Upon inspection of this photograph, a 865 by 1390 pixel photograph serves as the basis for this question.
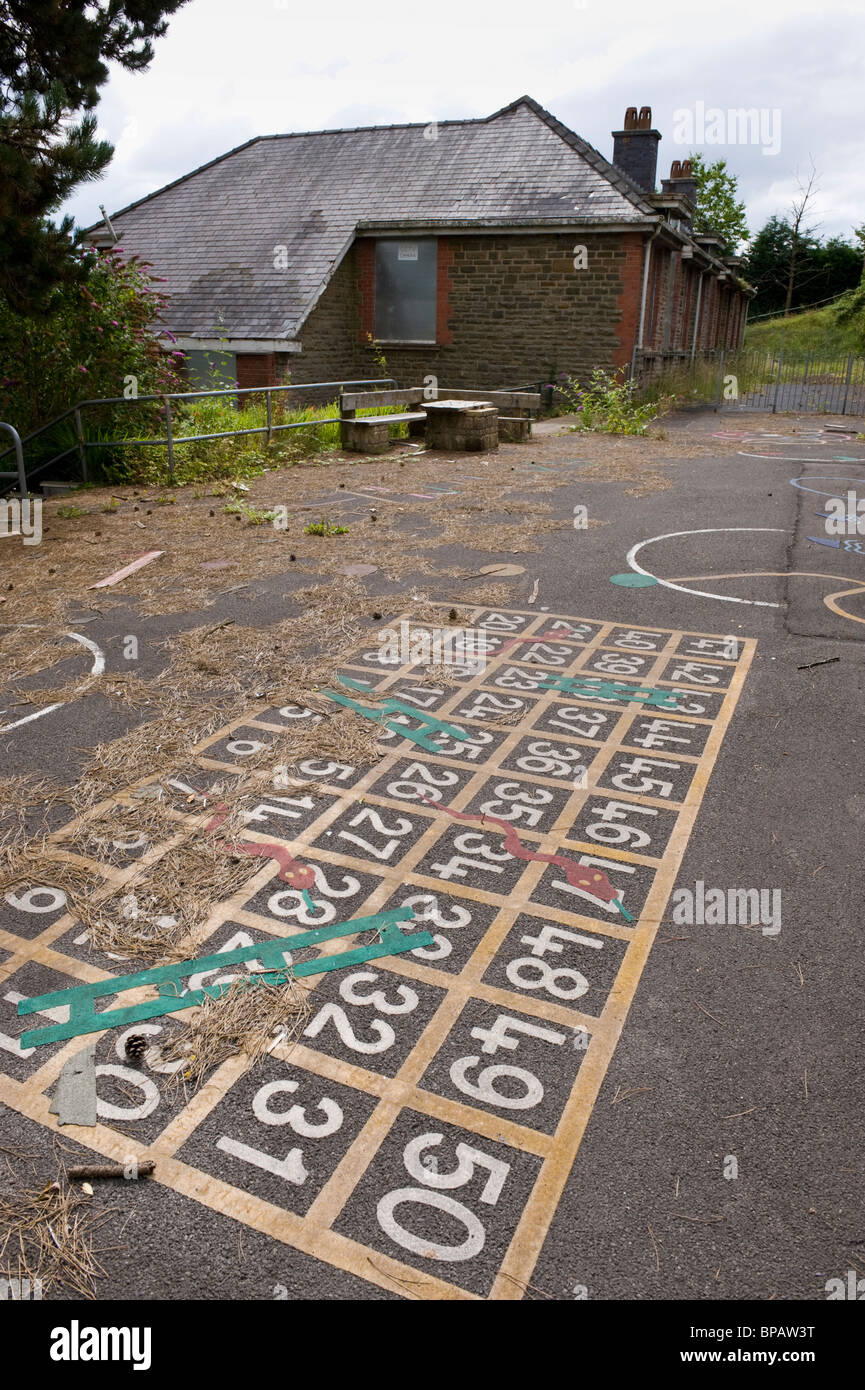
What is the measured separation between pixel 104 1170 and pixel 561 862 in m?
1.95

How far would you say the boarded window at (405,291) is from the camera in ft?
72.0

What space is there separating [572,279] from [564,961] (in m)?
20.1

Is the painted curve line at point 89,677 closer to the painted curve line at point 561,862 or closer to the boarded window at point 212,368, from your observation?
the painted curve line at point 561,862

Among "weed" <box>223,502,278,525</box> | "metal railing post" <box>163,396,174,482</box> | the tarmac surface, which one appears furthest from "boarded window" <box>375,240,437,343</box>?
the tarmac surface

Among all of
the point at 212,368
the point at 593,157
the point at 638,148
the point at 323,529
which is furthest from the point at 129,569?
the point at 638,148

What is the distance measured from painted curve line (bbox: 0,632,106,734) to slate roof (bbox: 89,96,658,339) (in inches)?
625

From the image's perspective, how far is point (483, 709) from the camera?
5.07m

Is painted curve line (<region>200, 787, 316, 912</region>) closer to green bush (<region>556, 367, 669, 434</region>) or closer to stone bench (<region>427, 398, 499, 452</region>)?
stone bench (<region>427, 398, 499, 452</region>)

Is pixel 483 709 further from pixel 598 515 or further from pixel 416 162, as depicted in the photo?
pixel 416 162

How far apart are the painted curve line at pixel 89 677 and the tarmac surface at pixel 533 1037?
96 mm

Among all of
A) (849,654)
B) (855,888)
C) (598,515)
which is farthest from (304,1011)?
(598,515)

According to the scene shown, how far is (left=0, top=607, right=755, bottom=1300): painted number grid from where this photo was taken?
231cm

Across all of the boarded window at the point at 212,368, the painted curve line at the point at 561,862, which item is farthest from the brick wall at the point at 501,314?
the painted curve line at the point at 561,862
